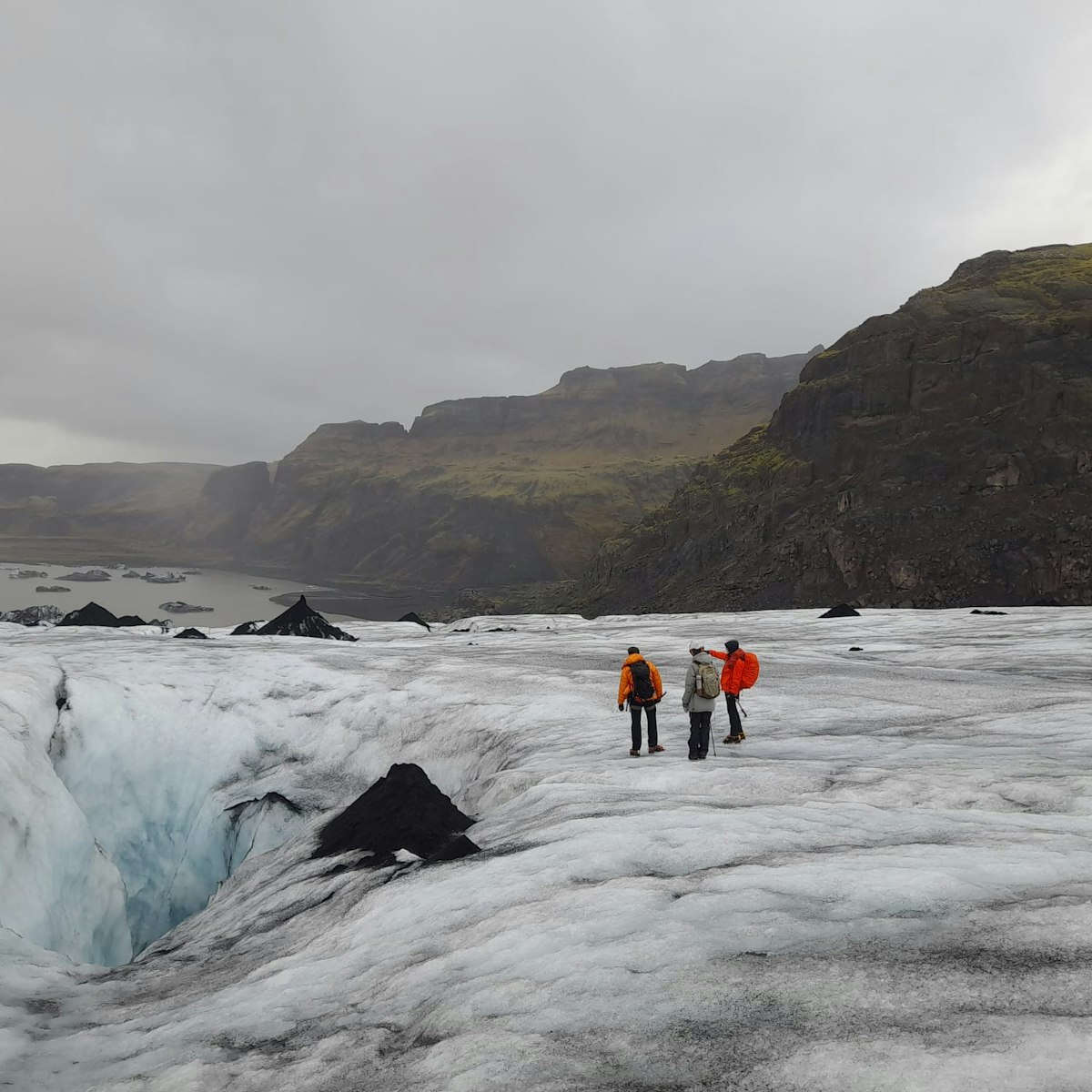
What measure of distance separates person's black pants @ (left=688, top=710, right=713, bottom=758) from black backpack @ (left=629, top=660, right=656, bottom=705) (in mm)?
748

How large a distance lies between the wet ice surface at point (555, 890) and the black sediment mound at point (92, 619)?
16688mm

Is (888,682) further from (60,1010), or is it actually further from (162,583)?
(162,583)

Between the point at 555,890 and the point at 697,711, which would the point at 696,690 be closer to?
the point at 697,711

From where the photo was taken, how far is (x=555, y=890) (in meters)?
6.29

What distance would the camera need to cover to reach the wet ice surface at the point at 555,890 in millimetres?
3922

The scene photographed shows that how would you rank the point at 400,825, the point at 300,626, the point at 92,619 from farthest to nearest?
the point at 92,619 → the point at 300,626 → the point at 400,825

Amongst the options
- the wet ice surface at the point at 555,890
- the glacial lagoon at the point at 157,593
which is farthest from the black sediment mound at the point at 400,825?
the glacial lagoon at the point at 157,593

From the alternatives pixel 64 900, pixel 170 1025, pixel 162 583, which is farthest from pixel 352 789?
pixel 162 583

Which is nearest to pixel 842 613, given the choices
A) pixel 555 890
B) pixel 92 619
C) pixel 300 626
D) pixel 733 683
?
pixel 733 683

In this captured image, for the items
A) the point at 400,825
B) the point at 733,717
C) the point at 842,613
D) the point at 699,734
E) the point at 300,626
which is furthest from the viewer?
the point at 842,613

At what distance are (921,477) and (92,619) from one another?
69061 millimetres

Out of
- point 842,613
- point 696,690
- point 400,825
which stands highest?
point 696,690

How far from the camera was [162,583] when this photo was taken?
16900cm

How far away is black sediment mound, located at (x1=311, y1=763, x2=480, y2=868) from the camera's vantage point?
867cm
